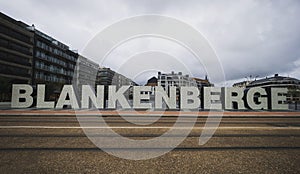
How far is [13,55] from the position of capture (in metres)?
41.2

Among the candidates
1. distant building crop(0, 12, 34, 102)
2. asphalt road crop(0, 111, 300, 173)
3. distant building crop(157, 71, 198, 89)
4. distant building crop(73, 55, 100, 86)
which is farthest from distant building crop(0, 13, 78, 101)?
distant building crop(157, 71, 198, 89)

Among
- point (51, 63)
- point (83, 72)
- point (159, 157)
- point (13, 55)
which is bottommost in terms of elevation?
point (159, 157)

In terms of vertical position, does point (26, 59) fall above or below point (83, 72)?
below

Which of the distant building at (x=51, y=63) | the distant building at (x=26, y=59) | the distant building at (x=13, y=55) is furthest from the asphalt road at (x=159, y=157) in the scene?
the distant building at (x=51, y=63)

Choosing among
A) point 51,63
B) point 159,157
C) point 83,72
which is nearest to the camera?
point 159,157

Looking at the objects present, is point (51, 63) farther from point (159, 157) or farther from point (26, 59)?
point (159, 157)

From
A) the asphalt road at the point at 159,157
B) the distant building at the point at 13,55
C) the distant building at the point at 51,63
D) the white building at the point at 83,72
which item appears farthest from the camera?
the white building at the point at 83,72

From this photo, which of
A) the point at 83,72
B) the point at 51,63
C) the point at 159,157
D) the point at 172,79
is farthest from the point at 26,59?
the point at 172,79

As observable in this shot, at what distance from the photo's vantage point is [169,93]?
22125 mm

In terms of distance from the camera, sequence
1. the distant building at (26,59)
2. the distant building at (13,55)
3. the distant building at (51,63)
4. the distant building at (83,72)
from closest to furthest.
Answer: the distant building at (13,55)
the distant building at (26,59)
the distant building at (51,63)
the distant building at (83,72)

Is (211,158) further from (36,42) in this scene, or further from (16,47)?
(36,42)

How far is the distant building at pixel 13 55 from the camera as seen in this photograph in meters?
37.0

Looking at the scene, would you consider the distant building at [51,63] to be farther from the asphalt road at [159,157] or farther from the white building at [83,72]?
the asphalt road at [159,157]

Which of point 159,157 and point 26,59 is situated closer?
point 159,157
